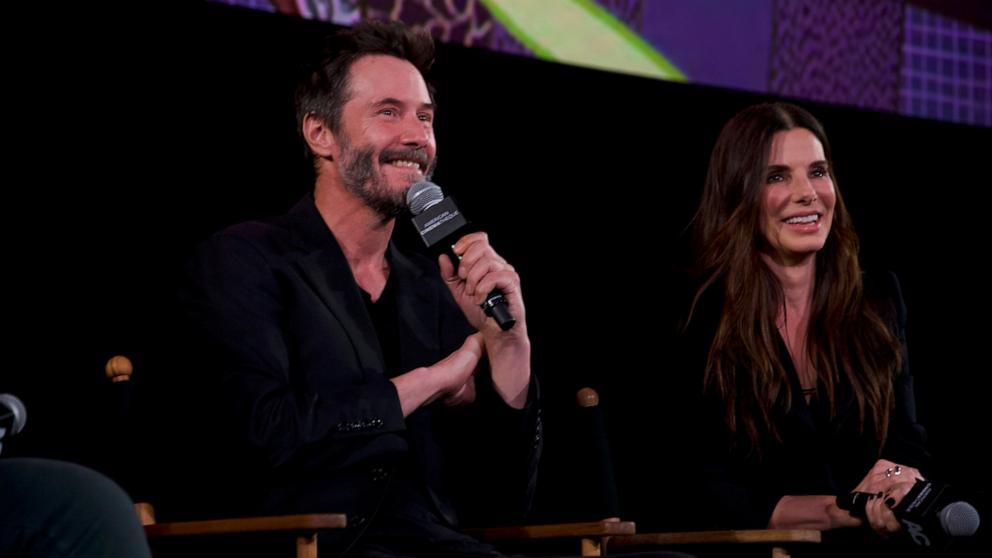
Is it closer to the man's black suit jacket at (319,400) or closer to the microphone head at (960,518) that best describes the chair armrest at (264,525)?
the man's black suit jacket at (319,400)

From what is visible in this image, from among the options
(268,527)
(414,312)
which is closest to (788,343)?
(414,312)

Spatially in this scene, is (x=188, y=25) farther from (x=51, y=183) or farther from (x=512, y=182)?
(x=512, y=182)

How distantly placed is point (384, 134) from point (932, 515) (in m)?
1.28

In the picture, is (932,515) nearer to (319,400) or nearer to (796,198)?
(796,198)

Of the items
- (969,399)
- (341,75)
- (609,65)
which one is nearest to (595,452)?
(341,75)

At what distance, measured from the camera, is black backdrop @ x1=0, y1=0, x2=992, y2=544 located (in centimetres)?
300

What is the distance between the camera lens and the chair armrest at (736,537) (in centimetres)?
260

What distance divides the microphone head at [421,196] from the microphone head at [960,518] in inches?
43.3

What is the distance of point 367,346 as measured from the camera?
2434 millimetres

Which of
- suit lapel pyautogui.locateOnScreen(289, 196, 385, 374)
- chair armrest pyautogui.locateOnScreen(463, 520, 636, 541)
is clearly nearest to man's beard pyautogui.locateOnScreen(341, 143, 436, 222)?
suit lapel pyautogui.locateOnScreen(289, 196, 385, 374)

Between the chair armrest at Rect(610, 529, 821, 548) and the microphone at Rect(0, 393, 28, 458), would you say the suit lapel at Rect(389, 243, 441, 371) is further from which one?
the microphone at Rect(0, 393, 28, 458)

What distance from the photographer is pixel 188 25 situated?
10.5 feet

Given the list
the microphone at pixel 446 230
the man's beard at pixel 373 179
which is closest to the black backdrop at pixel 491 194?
the man's beard at pixel 373 179

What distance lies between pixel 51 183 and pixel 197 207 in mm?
348
